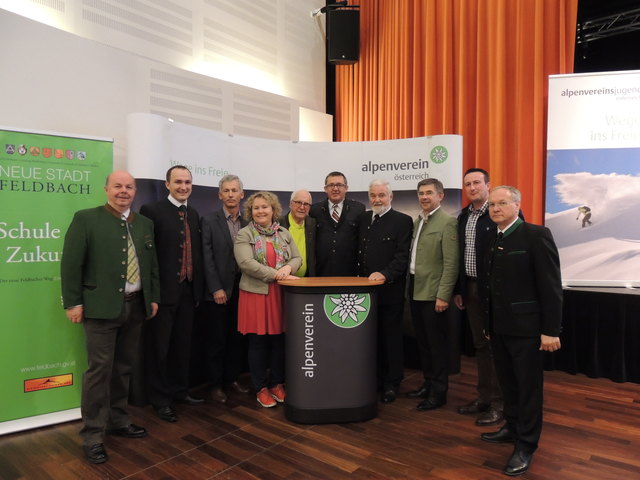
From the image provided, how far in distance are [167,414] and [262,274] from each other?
3.69 ft

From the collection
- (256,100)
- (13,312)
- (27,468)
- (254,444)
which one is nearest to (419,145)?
(256,100)

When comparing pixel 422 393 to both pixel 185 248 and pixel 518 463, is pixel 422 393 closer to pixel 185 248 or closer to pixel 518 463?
pixel 518 463

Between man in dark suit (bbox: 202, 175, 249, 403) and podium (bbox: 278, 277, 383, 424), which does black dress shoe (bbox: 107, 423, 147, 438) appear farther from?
podium (bbox: 278, 277, 383, 424)

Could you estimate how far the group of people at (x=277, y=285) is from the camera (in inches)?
94.4

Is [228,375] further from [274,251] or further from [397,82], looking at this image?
[397,82]

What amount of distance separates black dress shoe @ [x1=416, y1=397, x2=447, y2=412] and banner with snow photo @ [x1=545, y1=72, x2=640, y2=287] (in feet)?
5.68

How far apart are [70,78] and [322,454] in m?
3.23

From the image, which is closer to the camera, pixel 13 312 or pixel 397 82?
pixel 13 312

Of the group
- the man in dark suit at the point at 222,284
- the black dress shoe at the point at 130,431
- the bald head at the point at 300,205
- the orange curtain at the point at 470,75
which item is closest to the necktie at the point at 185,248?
the man in dark suit at the point at 222,284

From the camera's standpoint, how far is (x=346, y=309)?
2955 mm

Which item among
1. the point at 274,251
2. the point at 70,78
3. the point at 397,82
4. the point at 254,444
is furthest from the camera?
the point at 397,82

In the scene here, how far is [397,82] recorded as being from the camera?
17.9ft

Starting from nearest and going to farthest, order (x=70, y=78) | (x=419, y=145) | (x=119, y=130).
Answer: (x=70, y=78) → (x=119, y=130) → (x=419, y=145)

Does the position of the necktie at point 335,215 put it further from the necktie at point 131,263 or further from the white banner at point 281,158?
the necktie at point 131,263
